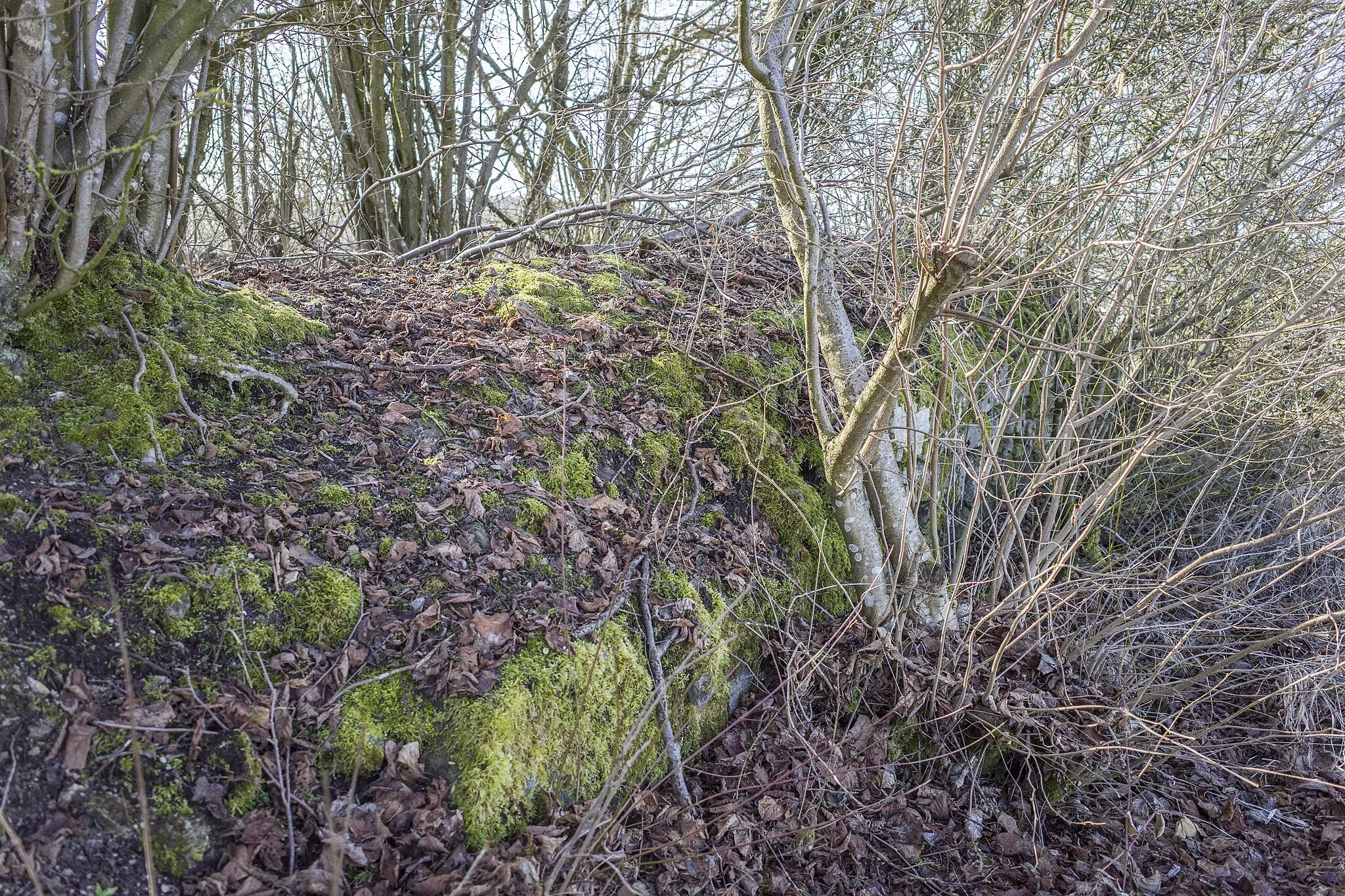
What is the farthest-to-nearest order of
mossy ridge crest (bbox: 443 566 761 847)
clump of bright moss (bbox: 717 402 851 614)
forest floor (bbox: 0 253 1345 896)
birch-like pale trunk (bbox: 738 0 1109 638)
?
1. clump of bright moss (bbox: 717 402 851 614)
2. birch-like pale trunk (bbox: 738 0 1109 638)
3. mossy ridge crest (bbox: 443 566 761 847)
4. forest floor (bbox: 0 253 1345 896)

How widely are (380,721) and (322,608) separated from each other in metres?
0.43

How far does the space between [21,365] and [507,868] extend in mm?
2362

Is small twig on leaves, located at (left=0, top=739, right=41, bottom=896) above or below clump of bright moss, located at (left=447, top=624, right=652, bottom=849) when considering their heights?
above

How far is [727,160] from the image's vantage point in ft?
19.4

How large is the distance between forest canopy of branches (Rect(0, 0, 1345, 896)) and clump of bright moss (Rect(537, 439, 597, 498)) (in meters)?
0.03

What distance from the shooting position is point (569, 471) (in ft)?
11.3

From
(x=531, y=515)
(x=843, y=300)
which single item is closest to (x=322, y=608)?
(x=531, y=515)

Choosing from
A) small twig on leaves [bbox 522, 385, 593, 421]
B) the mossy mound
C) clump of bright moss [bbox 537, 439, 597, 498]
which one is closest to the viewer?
the mossy mound

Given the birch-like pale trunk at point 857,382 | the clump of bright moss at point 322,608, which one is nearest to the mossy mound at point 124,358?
the clump of bright moss at point 322,608

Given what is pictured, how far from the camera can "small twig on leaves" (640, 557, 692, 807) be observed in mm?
2824

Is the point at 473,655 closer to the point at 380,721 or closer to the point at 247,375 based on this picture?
the point at 380,721

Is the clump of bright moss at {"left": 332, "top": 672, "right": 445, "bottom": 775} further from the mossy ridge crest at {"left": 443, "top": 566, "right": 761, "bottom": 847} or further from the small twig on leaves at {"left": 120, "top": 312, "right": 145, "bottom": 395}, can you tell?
the small twig on leaves at {"left": 120, "top": 312, "right": 145, "bottom": 395}

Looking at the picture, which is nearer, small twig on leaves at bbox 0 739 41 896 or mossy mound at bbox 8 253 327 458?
small twig on leaves at bbox 0 739 41 896

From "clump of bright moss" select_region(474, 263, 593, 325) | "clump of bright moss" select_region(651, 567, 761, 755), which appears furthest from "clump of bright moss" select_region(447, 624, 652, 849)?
"clump of bright moss" select_region(474, 263, 593, 325)
